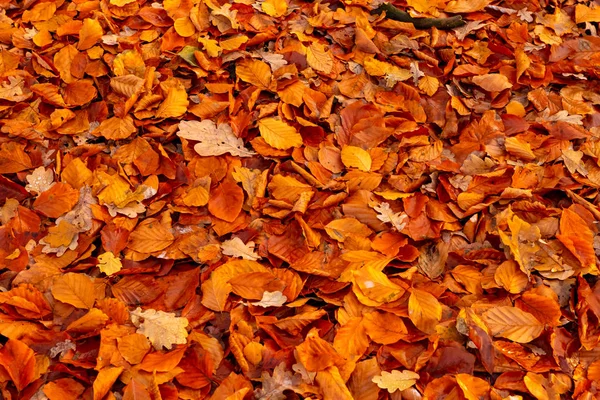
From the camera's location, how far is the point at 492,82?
2.37 metres

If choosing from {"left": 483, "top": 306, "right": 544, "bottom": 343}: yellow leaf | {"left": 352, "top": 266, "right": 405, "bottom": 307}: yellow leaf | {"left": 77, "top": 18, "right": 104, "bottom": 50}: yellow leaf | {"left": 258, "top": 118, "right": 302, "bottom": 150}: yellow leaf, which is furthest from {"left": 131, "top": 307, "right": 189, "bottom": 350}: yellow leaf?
{"left": 77, "top": 18, "right": 104, "bottom": 50}: yellow leaf

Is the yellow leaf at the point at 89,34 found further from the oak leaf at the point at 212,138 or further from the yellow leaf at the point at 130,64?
the oak leaf at the point at 212,138

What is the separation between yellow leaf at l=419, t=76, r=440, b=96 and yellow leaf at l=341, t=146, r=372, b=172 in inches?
18.1

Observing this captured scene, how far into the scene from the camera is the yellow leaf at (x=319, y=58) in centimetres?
242

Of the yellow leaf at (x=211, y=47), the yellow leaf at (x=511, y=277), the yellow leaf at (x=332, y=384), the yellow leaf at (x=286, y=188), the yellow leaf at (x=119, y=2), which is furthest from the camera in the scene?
the yellow leaf at (x=119, y=2)

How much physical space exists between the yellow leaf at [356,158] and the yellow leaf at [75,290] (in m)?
0.98

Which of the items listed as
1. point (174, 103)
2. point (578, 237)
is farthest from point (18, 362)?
point (578, 237)

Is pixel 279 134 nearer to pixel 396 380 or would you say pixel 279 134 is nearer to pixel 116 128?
pixel 116 128

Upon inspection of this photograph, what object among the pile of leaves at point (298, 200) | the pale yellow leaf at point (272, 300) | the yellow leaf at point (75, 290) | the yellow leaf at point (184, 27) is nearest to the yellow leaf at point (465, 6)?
the pile of leaves at point (298, 200)

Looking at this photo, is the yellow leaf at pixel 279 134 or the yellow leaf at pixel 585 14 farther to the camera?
the yellow leaf at pixel 585 14

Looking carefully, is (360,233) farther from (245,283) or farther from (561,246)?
(561,246)

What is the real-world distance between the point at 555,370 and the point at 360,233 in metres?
0.72

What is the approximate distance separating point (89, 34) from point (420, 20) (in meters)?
1.47

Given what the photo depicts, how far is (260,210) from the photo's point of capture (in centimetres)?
202
